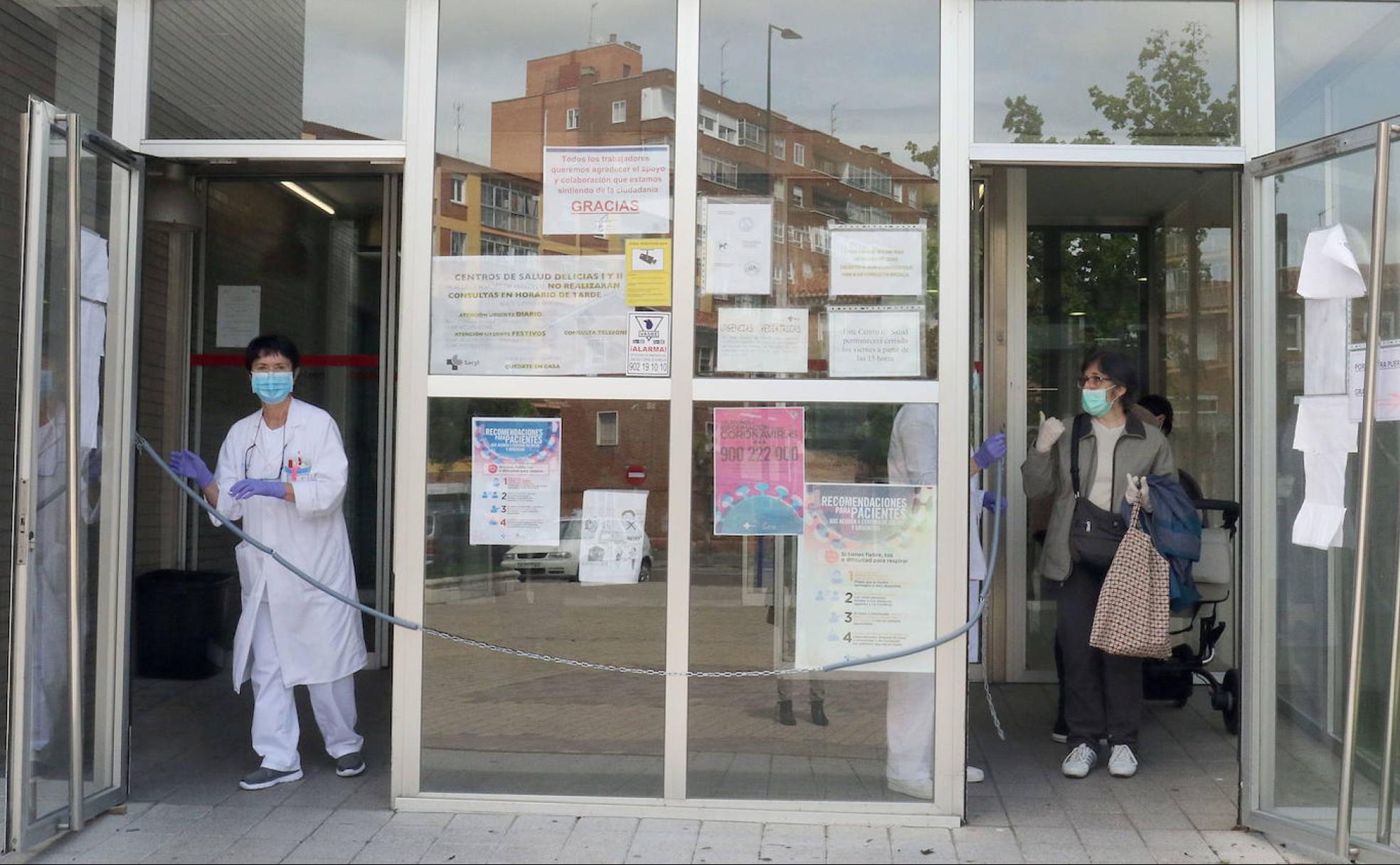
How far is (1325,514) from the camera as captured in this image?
447 centimetres

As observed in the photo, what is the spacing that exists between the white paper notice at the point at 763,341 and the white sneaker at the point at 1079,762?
210 cm

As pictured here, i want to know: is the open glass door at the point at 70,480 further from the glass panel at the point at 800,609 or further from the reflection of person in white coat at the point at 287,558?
the glass panel at the point at 800,609

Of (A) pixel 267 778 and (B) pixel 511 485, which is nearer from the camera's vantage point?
(B) pixel 511 485

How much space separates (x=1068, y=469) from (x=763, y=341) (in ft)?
5.20

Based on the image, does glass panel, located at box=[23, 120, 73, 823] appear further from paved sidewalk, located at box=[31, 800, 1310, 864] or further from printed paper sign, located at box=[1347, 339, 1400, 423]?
printed paper sign, located at box=[1347, 339, 1400, 423]

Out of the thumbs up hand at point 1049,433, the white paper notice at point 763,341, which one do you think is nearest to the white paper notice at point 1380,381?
the thumbs up hand at point 1049,433

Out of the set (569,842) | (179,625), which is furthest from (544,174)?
(179,625)

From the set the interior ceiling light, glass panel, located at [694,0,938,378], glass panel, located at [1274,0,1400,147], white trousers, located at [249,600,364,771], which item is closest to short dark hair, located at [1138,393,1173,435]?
glass panel, located at [1274,0,1400,147]

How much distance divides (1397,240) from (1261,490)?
0.98 metres

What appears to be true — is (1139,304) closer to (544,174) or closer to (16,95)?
(544,174)

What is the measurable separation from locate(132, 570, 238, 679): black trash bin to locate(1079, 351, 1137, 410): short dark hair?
481cm

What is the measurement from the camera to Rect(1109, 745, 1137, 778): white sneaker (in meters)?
5.39

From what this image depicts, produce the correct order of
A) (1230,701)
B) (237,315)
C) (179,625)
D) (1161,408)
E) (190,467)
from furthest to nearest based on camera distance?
(237,315) → (179,625) → (1161,408) → (1230,701) → (190,467)

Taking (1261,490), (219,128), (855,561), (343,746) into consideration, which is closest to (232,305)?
(219,128)
